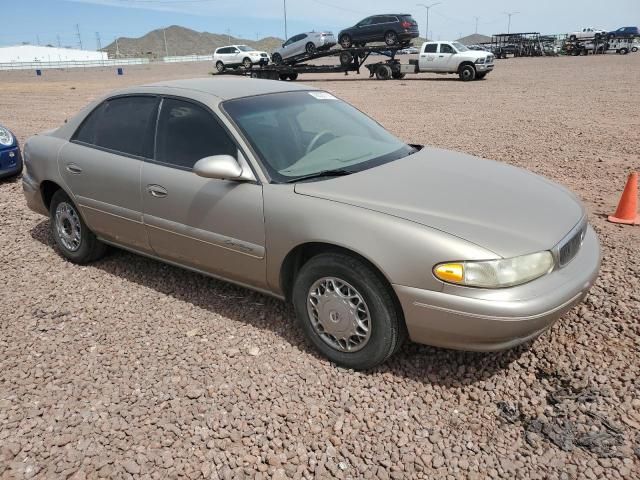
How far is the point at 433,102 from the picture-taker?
16500 millimetres

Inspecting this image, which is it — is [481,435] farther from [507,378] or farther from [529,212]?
[529,212]

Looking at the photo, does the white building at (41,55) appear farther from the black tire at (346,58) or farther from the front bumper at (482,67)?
the front bumper at (482,67)

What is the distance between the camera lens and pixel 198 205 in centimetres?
354

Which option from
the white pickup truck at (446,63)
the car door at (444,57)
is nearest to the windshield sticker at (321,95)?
the white pickup truck at (446,63)

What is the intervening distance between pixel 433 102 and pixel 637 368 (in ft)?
47.6

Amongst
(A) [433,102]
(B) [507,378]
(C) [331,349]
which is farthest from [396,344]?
(A) [433,102]

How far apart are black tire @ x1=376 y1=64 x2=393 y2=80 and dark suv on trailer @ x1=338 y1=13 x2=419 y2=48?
1.16 m

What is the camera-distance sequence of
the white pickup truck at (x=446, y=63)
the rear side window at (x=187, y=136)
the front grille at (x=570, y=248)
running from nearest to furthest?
the front grille at (x=570, y=248) → the rear side window at (x=187, y=136) → the white pickup truck at (x=446, y=63)

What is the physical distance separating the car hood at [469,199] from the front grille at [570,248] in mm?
59

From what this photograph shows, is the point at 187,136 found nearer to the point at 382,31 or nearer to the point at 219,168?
the point at 219,168

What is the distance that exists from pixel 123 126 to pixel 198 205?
119 centimetres

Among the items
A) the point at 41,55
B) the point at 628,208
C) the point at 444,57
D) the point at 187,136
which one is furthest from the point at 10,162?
the point at 41,55

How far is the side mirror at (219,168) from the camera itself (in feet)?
10.6

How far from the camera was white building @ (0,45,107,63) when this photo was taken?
3767 inches
